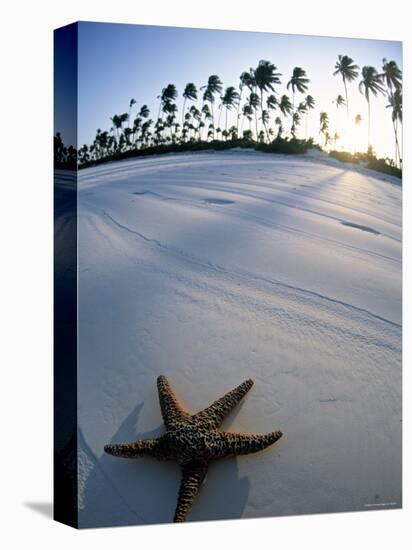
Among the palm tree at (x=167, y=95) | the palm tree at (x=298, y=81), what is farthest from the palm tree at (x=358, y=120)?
the palm tree at (x=167, y=95)

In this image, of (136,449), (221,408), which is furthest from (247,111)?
(136,449)

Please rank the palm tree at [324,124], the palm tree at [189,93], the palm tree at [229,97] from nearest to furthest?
the palm tree at [189,93] → the palm tree at [229,97] → the palm tree at [324,124]

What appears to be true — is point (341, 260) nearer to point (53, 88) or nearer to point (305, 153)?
point (305, 153)

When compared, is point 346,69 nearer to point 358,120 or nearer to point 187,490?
point 358,120

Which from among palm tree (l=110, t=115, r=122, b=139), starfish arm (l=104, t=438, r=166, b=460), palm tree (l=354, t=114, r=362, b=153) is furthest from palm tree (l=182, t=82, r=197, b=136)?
starfish arm (l=104, t=438, r=166, b=460)

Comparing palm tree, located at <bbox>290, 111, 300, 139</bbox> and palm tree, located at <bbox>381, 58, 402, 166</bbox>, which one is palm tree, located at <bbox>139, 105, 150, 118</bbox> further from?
palm tree, located at <bbox>381, 58, 402, 166</bbox>

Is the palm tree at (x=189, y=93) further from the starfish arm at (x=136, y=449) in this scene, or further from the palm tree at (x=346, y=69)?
the starfish arm at (x=136, y=449)
